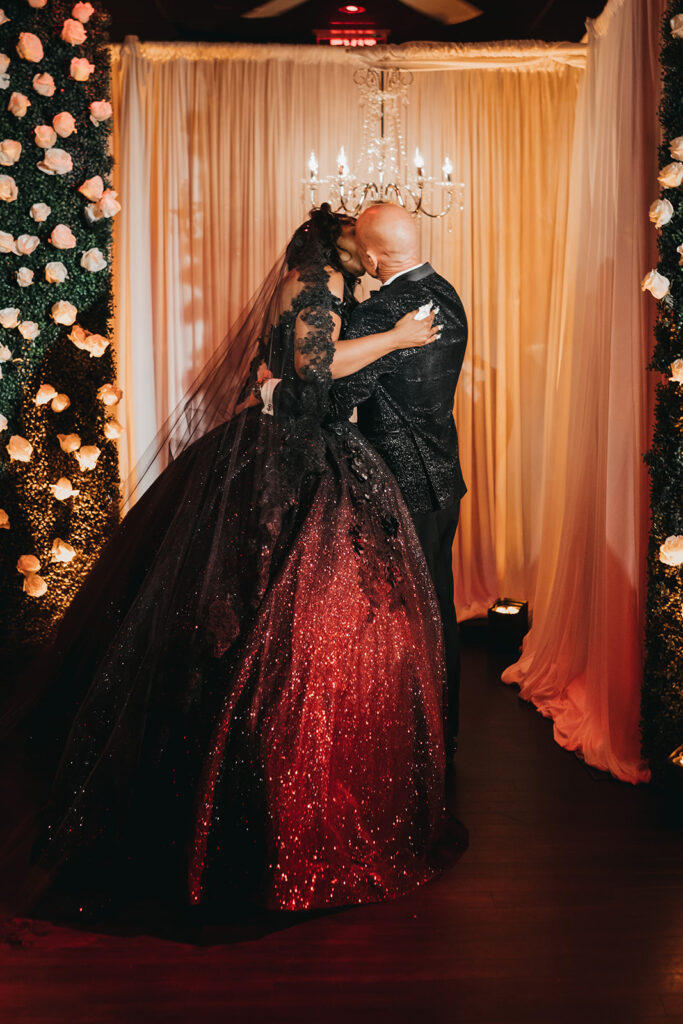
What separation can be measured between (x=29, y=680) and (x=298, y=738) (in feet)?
3.86

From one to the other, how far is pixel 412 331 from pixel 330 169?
2372 millimetres

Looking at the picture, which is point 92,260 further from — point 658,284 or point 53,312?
point 658,284


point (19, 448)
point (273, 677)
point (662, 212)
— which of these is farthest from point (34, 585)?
point (662, 212)

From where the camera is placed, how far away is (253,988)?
1.85 m

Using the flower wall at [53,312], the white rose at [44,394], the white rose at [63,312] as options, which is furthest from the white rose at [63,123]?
the white rose at [44,394]

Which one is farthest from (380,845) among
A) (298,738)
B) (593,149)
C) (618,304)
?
(593,149)

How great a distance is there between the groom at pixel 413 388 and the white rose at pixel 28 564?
1624 mm

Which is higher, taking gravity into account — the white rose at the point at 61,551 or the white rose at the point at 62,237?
the white rose at the point at 62,237

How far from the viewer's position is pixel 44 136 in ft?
11.2

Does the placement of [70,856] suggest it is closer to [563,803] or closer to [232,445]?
[232,445]

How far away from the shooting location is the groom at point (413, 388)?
8.67 ft

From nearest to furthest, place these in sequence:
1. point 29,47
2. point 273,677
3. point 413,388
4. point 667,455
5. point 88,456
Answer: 1. point 273,677
2. point 667,455
3. point 413,388
4. point 29,47
5. point 88,456

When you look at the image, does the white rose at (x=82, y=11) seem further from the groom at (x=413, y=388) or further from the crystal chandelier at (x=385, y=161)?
the groom at (x=413, y=388)

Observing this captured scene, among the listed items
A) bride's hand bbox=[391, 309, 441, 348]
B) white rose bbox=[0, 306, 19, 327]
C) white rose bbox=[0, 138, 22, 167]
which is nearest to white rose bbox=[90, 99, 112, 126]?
white rose bbox=[0, 138, 22, 167]
